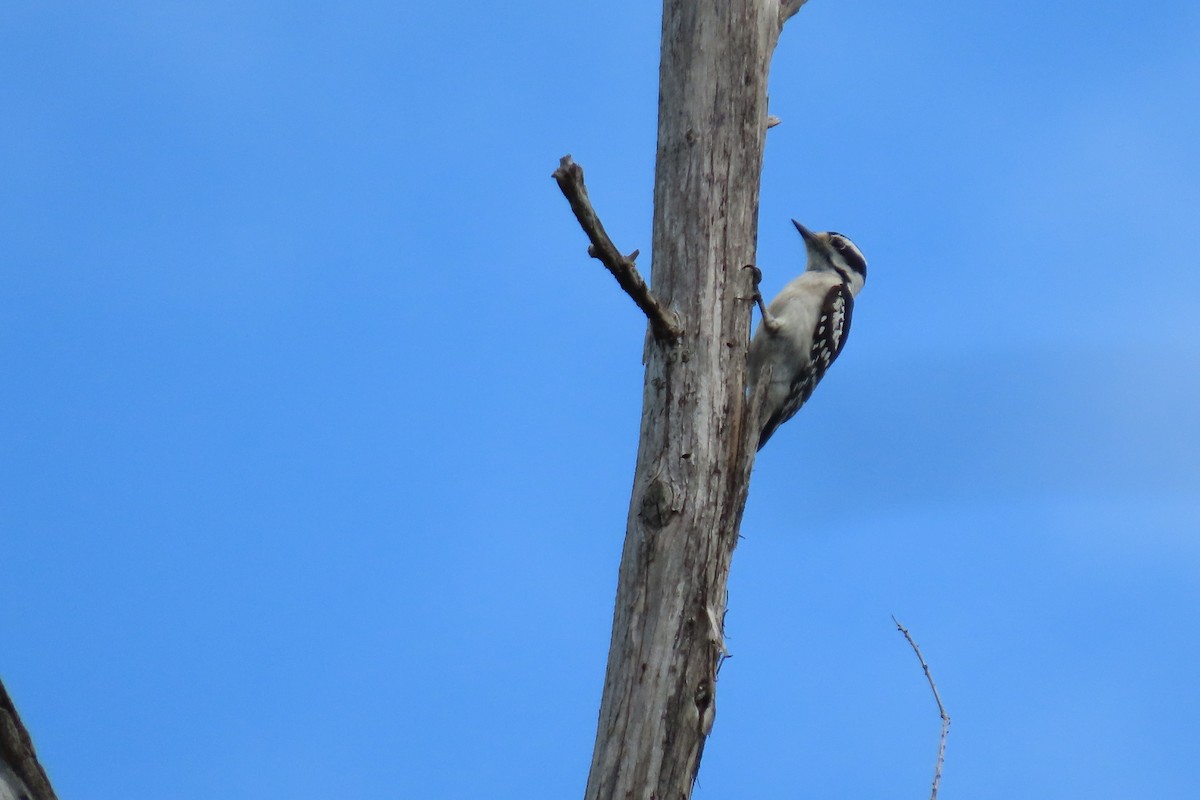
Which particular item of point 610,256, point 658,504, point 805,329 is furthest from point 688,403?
point 805,329

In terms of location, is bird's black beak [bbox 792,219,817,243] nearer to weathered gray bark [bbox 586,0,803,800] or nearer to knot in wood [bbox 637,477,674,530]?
weathered gray bark [bbox 586,0,803,800]

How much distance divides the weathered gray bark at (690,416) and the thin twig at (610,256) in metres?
0.08

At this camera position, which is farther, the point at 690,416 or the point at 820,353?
the point at 820,353

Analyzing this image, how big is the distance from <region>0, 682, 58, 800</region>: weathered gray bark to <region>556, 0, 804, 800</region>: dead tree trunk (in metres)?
1.74

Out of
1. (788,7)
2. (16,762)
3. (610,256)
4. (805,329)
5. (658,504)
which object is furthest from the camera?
(805,329)

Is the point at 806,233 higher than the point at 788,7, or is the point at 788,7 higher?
the point at 806,233

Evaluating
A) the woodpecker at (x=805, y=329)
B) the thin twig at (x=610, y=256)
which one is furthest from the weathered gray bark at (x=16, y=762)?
the woodpecker at (x=805, y=329)

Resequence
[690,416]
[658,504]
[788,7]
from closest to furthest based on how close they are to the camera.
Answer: [658,504]
[690,416]
[788,7]

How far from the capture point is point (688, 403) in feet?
15.0

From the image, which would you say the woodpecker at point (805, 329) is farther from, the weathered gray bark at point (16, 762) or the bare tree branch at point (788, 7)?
the weathered gray bark at point (16, 762)

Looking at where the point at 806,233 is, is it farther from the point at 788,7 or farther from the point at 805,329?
the point at 788,7

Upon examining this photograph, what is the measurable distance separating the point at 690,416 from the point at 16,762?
7.89 feet

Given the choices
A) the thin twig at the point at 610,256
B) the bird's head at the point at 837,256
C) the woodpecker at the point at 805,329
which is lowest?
the thin twig at the point at 610,256

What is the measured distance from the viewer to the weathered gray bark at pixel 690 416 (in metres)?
4.24
